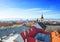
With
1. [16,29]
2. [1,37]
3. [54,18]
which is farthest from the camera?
[54,18]

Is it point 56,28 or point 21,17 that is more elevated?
point 21,17

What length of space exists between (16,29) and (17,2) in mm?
431

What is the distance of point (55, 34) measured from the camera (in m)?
2.43

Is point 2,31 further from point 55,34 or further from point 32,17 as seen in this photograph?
point 55,34

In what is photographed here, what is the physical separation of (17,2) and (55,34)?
0.81 metres

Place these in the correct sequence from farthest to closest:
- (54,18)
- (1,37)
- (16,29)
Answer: (54,18) → (16,29) → (1,37)

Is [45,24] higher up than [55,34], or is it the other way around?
[45,24]

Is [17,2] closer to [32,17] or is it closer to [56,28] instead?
[32,17]

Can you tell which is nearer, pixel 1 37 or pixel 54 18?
pixel 1 37

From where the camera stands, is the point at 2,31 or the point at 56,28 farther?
the point at 56,28

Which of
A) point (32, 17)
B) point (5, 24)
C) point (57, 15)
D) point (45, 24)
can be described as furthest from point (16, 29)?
point (57, 15)

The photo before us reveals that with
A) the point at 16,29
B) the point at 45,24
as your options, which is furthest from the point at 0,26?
the point at 45,24

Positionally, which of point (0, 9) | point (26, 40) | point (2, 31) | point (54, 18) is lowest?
point (26, 40)

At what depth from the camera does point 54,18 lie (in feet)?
8.19
